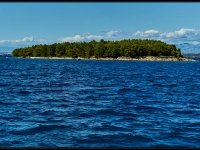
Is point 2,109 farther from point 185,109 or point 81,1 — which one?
point 81,1

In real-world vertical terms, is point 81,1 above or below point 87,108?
above

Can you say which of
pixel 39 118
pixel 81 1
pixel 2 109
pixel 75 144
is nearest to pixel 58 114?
pixel 39 118

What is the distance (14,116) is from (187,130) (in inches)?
403

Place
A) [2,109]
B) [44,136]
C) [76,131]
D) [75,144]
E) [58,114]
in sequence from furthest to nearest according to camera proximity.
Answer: [2,109], [58,114], [76,131], [44,136], [75,144]

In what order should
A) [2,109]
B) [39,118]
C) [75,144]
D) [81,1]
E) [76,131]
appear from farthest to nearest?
[2,109] < [39,118] < [76,131] < [75,144] < [81,1]

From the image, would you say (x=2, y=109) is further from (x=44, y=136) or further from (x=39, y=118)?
(x=44, y=136)

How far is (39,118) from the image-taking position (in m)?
24.1

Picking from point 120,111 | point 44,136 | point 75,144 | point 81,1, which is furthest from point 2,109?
point 81,1

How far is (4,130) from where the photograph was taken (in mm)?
20109

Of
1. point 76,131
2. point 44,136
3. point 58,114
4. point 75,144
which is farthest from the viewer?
point 58,114

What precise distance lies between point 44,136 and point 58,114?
280 inches

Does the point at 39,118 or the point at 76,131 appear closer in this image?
the point at 76,131

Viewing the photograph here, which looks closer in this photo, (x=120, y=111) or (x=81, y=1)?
(x=81, y=1)

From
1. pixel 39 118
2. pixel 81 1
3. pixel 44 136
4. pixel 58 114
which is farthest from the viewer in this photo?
pixel 58 114
